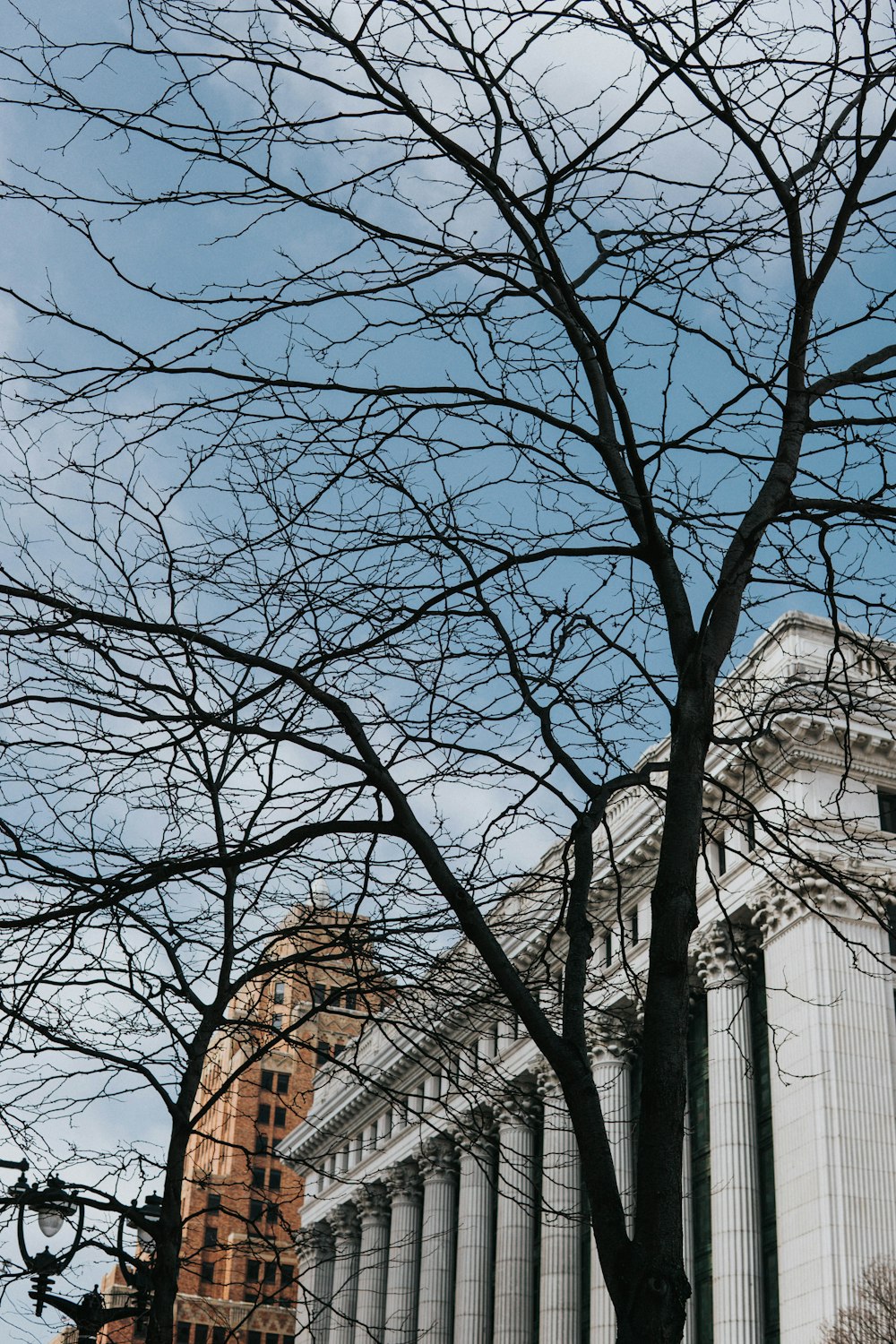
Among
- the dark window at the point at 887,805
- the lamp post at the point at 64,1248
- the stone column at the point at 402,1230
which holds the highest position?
the dark window at the point at 887,805

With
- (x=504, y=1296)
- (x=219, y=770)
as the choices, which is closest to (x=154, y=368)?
(x=219, y=770)

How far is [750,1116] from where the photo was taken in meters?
40.3

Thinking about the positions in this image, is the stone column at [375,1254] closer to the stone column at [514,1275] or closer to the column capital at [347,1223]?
the column capital at [347,1223]

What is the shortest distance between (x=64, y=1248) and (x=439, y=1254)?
50.0 m

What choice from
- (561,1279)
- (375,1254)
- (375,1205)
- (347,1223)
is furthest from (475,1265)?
(347,1223)

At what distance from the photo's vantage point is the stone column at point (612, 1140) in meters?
44.1

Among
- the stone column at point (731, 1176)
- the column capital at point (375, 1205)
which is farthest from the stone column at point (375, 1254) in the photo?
the stone column at point (731, 1176)

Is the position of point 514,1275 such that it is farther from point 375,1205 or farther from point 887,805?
point 887,805

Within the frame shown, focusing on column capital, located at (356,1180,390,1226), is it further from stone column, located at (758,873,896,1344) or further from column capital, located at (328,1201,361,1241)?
stone column, located at (758,873,896,1344)

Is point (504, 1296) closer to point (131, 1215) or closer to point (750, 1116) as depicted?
point (750, 1116)

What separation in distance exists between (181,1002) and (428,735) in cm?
673

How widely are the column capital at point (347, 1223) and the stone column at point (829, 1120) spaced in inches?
1687

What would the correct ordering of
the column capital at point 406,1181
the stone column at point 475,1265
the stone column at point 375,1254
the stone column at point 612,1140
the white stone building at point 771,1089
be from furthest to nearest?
the stone column at point 375,1254 → the column capital at point 406,1181 → the stone column at point 475,1265 → the stone column at point 612,1140 → the white stone building at point 771,1089

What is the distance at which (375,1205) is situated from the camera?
2835 inches
